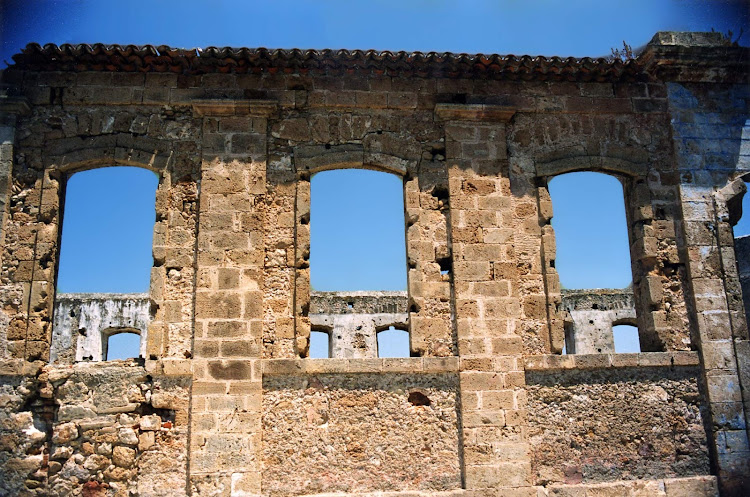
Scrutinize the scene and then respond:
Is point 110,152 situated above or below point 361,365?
above

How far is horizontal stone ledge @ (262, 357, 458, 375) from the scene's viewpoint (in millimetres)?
7375

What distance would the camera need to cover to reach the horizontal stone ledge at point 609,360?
25.2 feet

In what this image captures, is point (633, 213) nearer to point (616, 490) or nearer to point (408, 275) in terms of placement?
point (408, 275)

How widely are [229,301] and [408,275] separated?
2058 mm

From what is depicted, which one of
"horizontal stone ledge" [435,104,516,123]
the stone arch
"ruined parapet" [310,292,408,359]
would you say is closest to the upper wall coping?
"ruined parapet" [310,292,408,359]

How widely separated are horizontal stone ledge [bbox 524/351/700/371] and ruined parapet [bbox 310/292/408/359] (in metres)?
9.66

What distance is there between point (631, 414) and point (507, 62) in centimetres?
443

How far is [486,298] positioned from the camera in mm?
7801

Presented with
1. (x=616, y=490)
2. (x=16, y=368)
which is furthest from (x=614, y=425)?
(x=16, y=368)

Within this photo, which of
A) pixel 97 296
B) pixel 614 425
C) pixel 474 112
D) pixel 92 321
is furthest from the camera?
pixel 97 296

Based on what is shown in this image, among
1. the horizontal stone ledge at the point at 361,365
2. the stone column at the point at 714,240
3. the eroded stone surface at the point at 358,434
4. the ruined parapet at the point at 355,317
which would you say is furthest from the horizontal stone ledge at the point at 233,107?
the ruined parapet at the point at 355,317

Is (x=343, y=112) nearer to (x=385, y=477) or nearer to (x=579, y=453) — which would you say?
(x=385, y=477)

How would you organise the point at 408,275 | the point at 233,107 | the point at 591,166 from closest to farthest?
the point at 408,275, the point at 233,107, the point at 591,166

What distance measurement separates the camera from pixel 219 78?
8188 mm
